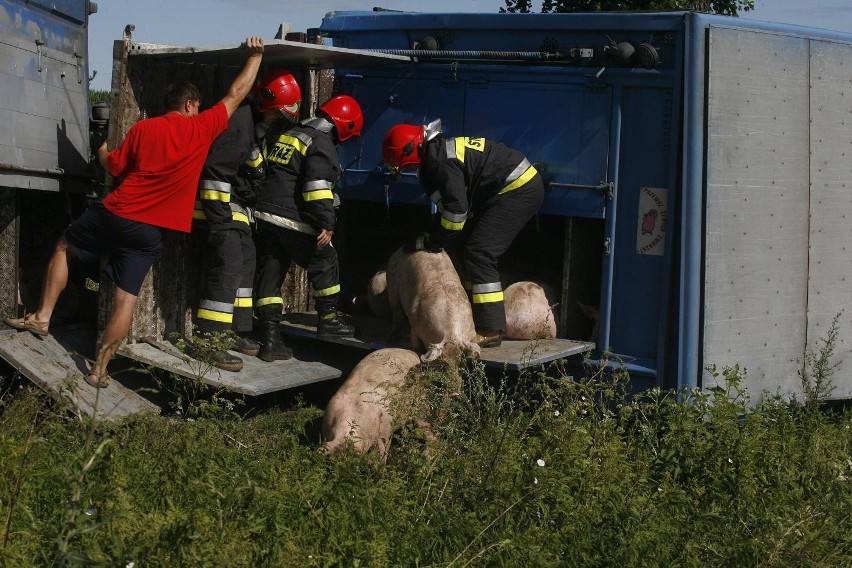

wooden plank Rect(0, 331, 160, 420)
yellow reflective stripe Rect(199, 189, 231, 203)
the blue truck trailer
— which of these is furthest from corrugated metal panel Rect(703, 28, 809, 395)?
wooden plank Rect(0, 331, 160, 420)

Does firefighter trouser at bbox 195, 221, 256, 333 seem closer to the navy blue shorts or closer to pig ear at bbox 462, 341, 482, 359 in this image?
the navy blue shorts

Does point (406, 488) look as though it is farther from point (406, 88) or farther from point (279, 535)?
point (406, 88)

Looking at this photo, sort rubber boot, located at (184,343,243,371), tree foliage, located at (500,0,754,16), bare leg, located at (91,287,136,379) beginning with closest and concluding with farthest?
bare leg, located at (91,287,136,379) → rubber boot, located at (184,343,243,371) → tree foliage, located at (500,0,754,16)

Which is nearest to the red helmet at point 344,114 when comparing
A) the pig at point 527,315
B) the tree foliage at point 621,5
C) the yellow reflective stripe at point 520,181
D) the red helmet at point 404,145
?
the red helmet at point 404,145

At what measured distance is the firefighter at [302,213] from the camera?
7.70 metres

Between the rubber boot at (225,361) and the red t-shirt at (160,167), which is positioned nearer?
the red t-shirt at (160,167)

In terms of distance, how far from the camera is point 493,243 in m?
7.70

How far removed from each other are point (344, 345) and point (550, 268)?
1.83 meters

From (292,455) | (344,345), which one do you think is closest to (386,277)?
(344,345)

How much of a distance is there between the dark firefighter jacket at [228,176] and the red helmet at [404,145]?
963mm

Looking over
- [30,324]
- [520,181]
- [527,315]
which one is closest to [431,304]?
[527,315]

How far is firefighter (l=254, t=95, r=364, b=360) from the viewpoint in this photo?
7.70 metres

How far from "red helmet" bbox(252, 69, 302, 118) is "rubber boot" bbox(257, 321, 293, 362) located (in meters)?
1.52

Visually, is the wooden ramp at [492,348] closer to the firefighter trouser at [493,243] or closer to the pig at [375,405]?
the firefighter trouser at [493,243]
